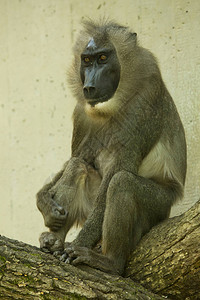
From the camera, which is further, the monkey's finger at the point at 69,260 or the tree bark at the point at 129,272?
the monkey's finger at the point at 69,260

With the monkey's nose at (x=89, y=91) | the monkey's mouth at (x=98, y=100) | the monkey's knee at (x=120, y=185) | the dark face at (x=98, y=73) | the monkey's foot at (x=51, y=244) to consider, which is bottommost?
the monkey's foot at (x=51, y=244)

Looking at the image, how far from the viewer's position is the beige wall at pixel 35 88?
7945mm

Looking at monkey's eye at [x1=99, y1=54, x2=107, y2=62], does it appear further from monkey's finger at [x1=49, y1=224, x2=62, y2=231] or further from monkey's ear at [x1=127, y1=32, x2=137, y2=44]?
monkey's finger at [x1=49, y1=224, x2=62, y2=231]

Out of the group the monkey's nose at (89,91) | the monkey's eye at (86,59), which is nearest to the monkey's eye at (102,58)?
the monkey's eye at (86,59)

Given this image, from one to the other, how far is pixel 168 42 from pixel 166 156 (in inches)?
70.0

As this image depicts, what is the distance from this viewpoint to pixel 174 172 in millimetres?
6246

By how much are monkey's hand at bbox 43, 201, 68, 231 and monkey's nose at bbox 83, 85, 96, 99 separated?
1110mm

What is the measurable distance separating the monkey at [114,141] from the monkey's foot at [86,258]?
24cm

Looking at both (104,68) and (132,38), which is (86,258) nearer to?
(104,68)

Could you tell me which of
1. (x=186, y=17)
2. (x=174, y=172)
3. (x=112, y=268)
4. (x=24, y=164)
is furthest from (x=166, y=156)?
(x=24, y=164)

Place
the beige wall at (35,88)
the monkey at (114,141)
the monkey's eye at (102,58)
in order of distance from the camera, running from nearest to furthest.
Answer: the monkey at (114,141), the monkey's eye at (102,58), the beige wall at (35,88)

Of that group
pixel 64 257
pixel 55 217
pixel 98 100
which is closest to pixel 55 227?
pixel 55 217

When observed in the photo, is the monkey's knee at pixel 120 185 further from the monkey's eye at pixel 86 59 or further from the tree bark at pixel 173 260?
the monkey's eye at pixel 86 59

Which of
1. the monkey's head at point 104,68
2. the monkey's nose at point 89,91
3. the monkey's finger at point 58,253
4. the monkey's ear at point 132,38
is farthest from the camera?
the monkey's ear at point 132,38
